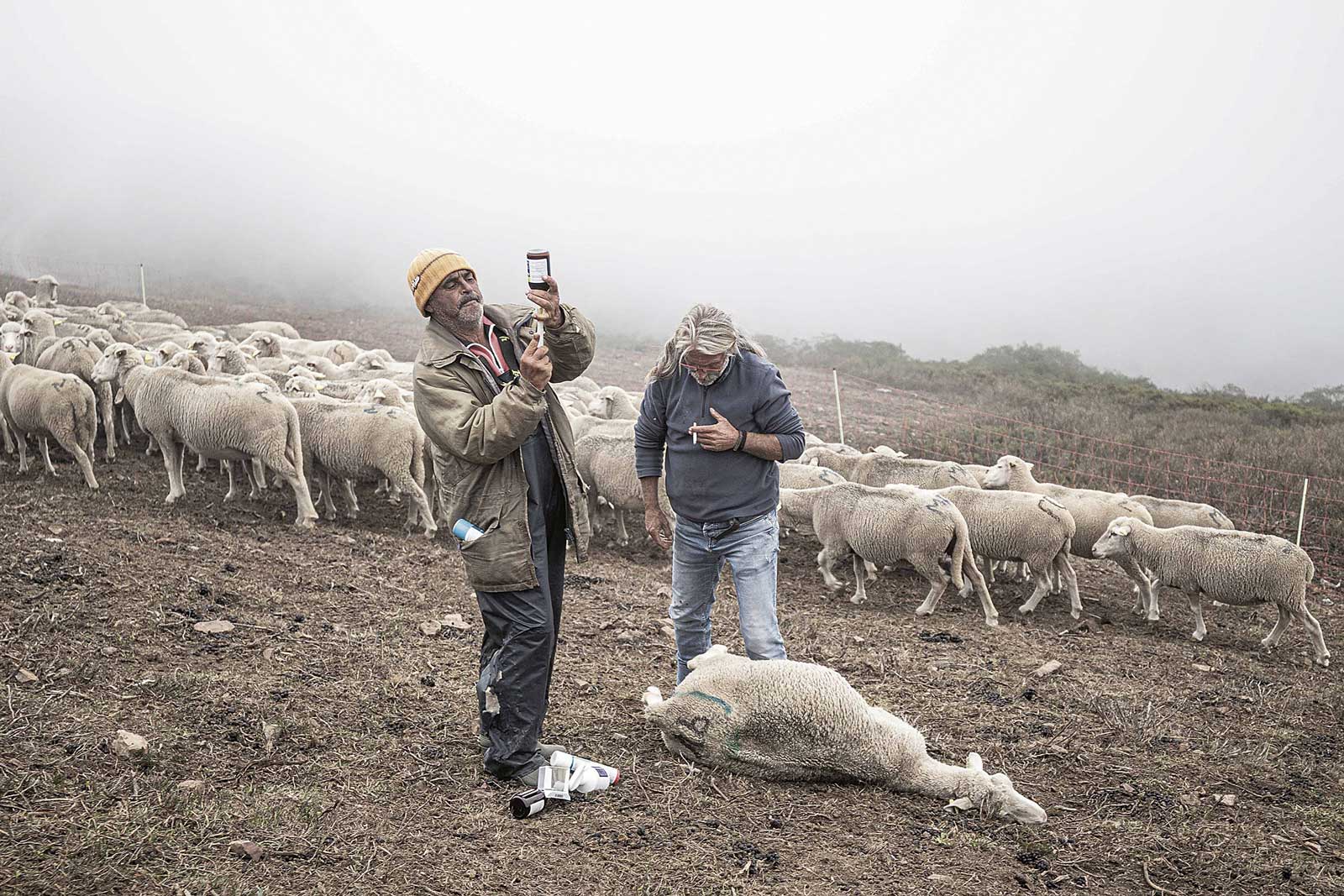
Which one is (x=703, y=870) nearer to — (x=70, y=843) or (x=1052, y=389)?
(x=70, y=843)

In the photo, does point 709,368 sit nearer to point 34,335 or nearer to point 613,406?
point 613,406

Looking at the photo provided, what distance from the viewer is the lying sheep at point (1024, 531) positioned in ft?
28.2

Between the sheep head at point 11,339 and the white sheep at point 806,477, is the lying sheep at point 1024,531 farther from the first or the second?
the sheep head at point 11,339

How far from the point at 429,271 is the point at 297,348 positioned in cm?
1292

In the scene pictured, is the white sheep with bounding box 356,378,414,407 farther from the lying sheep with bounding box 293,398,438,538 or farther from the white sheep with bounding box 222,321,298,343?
the white sheep with bounding box 222,321,298,343

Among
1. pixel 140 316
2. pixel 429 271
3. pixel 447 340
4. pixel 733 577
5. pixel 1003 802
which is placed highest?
pixel 429 271

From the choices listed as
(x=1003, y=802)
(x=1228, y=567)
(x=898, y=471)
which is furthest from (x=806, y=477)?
(x=1003, y=802)

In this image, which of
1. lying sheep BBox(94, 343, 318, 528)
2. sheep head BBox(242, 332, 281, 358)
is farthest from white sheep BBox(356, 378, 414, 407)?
sheep head BBox(242, 332, 281, 358)

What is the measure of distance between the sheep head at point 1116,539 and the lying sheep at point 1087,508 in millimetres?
172

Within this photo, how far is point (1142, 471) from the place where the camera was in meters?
14.4

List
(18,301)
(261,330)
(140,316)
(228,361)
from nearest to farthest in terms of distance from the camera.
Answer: (228,361) < (18,301) < (140,316) < (261,330)

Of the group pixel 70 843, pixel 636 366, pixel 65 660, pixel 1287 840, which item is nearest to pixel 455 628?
pixel 65 660

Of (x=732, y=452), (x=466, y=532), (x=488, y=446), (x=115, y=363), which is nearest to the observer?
(x=488, y=446)

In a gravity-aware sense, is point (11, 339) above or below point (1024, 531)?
above
